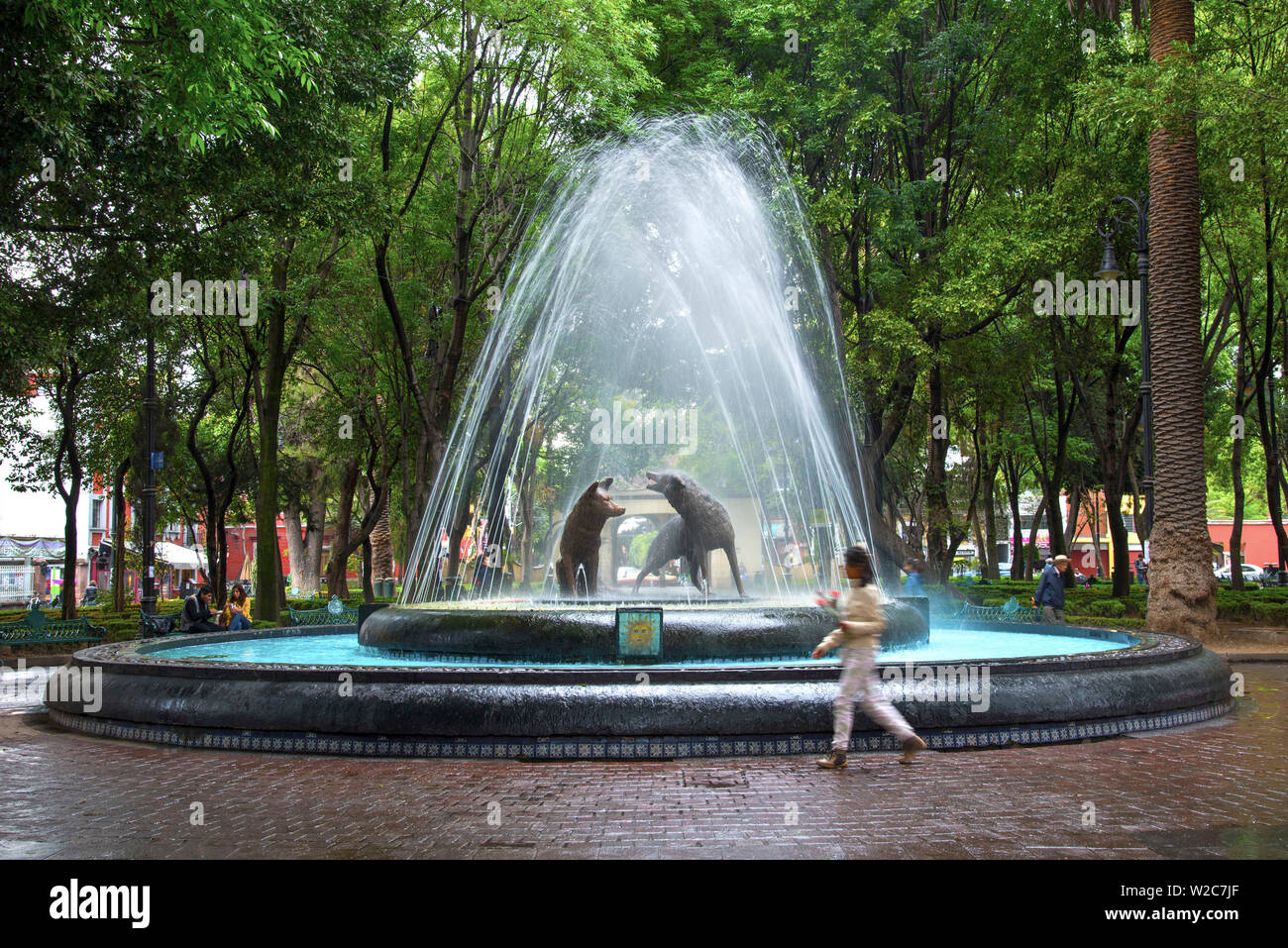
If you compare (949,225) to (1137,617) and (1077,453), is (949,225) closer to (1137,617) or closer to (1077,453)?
(1137,617)

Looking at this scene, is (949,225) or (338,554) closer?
(949,225)

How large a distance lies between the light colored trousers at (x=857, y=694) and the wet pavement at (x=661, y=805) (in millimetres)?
266

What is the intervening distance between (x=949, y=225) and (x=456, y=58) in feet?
38.1

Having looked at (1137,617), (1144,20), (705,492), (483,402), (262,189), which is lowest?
(1137,617)

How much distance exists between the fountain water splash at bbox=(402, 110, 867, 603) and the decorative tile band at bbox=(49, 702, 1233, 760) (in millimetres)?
6696

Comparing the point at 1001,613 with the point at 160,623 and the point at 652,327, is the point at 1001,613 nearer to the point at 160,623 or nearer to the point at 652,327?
the point at 652,327

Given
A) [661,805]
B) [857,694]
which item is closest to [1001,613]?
[857,694]

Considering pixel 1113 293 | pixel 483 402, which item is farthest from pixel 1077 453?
pixel 483 402

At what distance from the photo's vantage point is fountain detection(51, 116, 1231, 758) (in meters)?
7.61

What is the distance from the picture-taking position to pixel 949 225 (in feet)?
75.4

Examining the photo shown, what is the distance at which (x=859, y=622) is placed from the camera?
23.3 feet

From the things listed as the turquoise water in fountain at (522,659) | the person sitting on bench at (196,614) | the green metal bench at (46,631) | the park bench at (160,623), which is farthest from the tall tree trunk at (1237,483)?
the green metal bench at (46,631)

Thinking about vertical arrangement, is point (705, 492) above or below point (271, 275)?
below

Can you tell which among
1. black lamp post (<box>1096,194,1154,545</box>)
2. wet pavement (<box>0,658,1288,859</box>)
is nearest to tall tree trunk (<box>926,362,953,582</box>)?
black lamp post (<box>1096,194,1154,545</box>)
